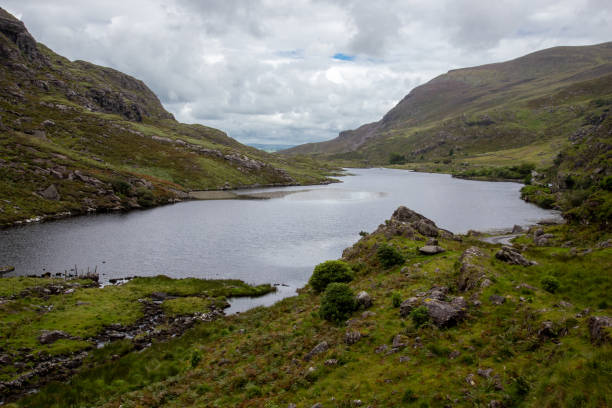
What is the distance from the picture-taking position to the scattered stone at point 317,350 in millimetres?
23164

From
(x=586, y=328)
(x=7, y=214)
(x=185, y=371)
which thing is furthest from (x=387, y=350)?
(x=7, y=214)

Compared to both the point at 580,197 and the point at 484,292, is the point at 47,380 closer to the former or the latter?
the point at 484,292

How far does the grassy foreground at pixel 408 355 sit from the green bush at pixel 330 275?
4098 mm

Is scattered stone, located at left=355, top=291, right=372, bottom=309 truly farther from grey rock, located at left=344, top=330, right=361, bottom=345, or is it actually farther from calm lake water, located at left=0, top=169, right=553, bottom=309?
calm lake water, located at left=0, top=169, right=553, bottom=309

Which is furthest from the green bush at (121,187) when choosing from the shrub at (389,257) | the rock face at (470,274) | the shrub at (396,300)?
the rock face at (470,274)

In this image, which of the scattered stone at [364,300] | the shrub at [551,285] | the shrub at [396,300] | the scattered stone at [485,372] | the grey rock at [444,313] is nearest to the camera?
the scattered stone at [485,372]

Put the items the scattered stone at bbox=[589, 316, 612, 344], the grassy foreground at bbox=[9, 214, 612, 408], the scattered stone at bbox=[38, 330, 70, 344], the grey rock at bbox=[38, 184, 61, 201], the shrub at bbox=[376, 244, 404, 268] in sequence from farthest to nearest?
the grey rock at bbox=[38, 184, 61, 201] → the shrub at bbox=[376, 244, 404, 268] → the scattered stone at bbox=[38, 330, 70, 344] → the grassy foreground at bbox=[9, 214, 612, 408] → the scattered stone at bbox=[589, 316, 612, 344]

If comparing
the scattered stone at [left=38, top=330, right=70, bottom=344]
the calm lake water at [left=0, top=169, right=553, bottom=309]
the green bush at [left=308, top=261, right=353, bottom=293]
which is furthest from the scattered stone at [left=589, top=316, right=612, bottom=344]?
the scattered stone at [left=38, top=330, right=70, bottom=344]

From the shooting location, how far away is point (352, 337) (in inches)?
904

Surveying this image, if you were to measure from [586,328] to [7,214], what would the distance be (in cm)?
10972

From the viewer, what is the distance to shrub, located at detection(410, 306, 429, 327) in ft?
70.9

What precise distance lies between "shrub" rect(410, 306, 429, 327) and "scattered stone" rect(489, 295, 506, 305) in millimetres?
4473

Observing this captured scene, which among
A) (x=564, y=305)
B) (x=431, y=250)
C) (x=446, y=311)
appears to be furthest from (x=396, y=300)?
Result: (x=431, y=250)

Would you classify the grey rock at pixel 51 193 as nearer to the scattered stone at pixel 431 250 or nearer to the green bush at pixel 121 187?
the green bush at pixel 121 187
